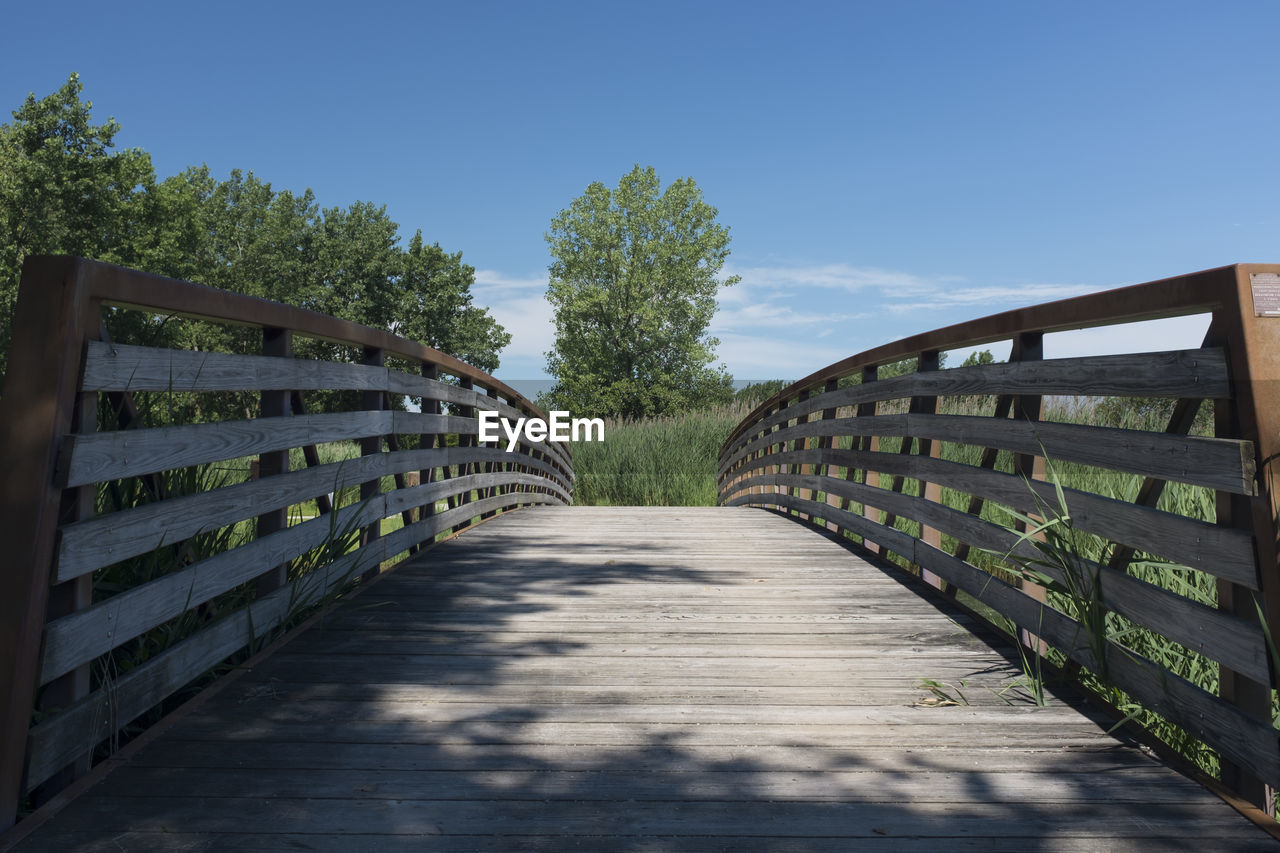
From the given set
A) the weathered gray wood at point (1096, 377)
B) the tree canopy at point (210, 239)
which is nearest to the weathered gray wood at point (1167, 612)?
the weathered gray wood at point (1096, 377)

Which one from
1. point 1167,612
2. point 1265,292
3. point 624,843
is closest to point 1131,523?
point 1167,612

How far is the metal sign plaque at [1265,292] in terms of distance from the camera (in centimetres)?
251

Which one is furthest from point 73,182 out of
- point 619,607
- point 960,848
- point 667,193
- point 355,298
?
point 960,848

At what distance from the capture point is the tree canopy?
100.0 ft

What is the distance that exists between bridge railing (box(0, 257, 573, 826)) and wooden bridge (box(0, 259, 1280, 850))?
1 cm

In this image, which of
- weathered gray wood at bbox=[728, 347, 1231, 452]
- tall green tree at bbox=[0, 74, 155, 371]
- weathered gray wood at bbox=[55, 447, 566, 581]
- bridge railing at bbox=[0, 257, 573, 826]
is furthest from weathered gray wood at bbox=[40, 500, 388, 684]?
tall green tree at bbox=[0, 74, 155, 371]

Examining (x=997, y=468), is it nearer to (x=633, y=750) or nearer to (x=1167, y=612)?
(x=1167, y=612)

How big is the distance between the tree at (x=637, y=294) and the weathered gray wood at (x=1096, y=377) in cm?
3442

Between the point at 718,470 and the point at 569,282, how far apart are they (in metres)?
27.2

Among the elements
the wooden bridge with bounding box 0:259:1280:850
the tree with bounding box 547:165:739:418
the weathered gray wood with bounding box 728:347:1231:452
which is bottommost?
the wooden bridge with bounding box 0:259:1280:850

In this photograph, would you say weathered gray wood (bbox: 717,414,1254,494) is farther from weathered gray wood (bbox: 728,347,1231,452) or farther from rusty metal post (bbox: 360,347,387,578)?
rusty metal post (bbox: 360,347,387,578)

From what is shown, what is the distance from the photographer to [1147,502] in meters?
3.12

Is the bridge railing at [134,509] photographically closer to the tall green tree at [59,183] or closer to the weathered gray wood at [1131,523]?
the weathered gray wood at [1131,523]

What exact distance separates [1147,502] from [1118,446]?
24 cm
